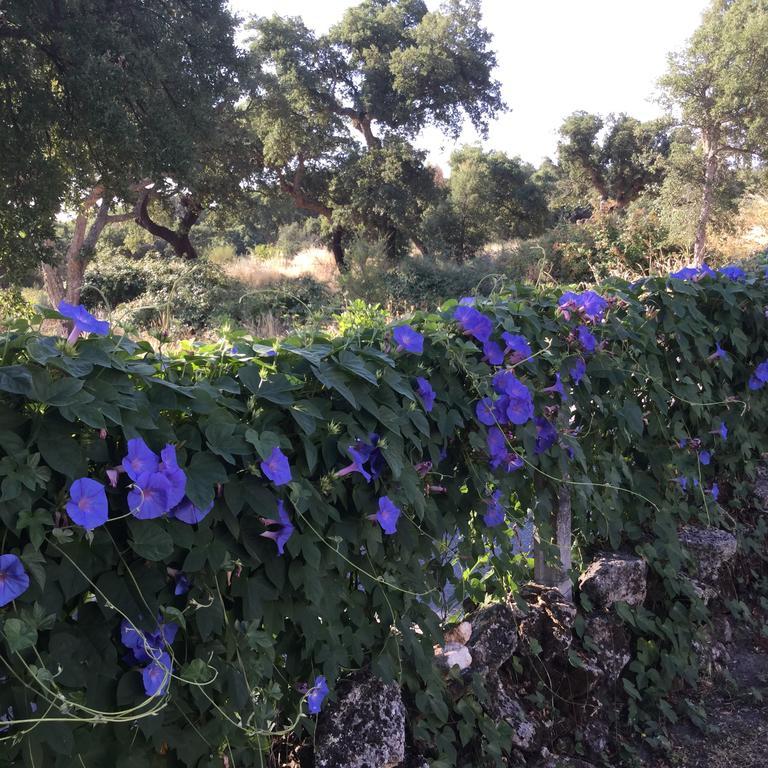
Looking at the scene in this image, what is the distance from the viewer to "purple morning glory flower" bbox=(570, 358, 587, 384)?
2.14 meters

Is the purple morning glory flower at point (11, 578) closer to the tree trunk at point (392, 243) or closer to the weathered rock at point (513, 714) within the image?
the weathered rock at point (513, 714)

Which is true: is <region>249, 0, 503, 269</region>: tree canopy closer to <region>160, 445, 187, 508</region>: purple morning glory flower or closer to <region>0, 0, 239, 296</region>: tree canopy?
<region>0, 0, 239, 296</region>: tree canopy

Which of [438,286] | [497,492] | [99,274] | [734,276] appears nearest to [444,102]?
[438,286]

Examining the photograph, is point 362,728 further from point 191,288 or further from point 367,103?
point 367,103

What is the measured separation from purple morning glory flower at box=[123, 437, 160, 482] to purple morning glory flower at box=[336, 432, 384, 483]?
419 mm

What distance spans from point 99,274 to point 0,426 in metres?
19.5

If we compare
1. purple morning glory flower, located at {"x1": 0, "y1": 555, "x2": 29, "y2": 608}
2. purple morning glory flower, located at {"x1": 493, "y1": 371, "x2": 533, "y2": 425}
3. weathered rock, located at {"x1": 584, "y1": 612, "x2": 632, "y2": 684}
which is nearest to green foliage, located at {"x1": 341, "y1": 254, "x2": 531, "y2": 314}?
weathered rock, located at {"x1": 584, "y1": 612, "x2": 632, "y2": 684}

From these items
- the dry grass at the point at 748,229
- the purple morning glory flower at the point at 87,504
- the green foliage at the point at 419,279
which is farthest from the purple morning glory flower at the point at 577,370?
the dry grass at the point at 748,229

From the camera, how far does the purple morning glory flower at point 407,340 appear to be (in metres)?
1.59

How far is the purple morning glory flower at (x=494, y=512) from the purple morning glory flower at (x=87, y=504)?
1086 millimetres

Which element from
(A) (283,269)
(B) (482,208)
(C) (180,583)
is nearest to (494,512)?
(C) (180,583)

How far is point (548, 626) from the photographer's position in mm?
2252

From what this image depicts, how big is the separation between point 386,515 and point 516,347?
2.06 ft

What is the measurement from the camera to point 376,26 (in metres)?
21.7
